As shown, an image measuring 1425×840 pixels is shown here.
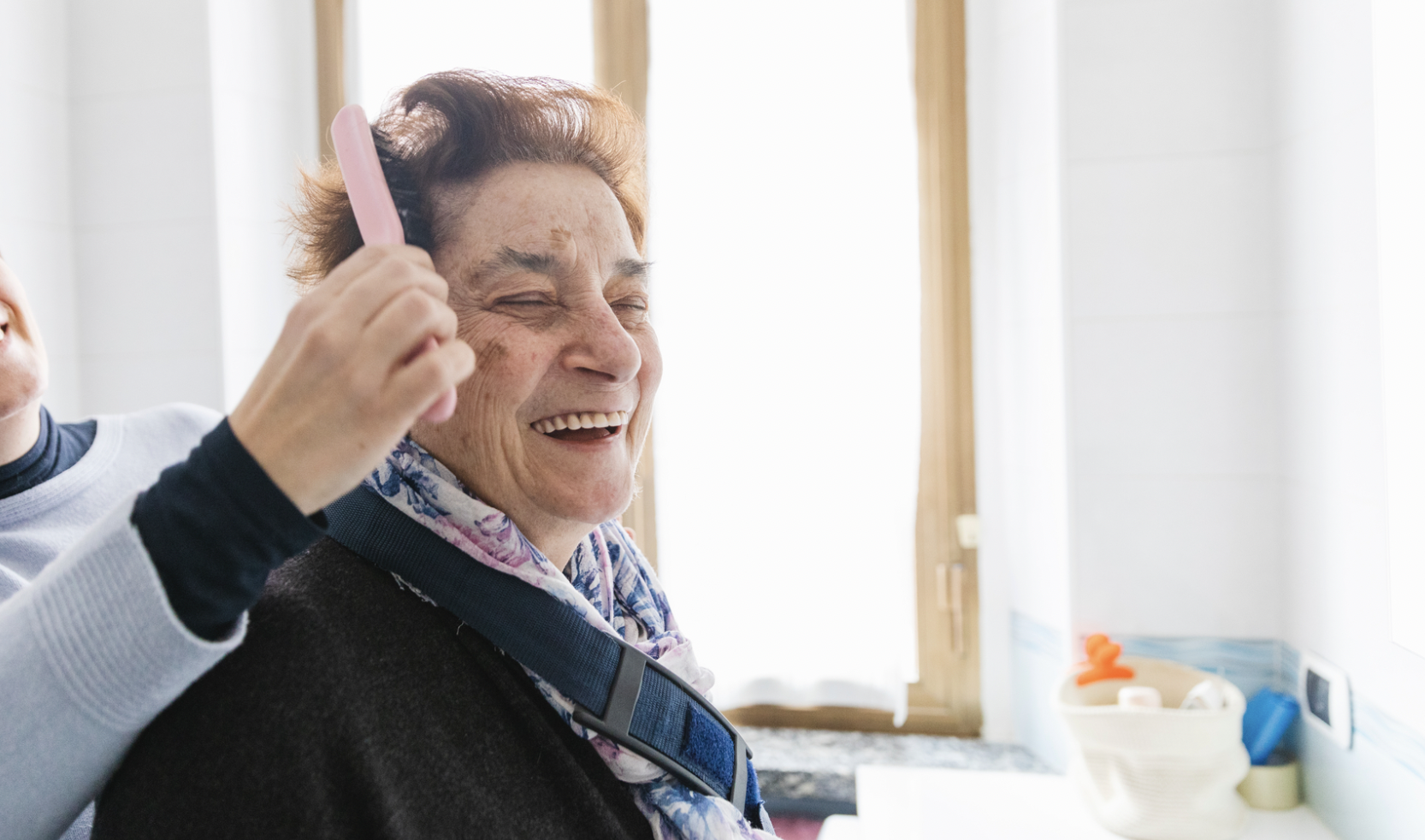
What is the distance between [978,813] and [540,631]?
1062 mm

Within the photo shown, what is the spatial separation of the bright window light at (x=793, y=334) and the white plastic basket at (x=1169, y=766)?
0.49 metres

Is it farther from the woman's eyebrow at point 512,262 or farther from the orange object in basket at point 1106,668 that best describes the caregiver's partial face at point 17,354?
the orange object in basket at point 1106,668

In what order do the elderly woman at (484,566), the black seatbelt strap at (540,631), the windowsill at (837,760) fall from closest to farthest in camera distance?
the elderly woman at (484,566) < the black seatbelt strap at (540,631) < the windowsill at (837,760)

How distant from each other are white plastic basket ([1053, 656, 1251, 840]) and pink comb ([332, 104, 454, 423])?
118cm

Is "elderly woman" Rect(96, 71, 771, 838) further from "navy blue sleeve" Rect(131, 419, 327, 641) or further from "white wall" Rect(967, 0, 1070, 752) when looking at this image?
"white wall" Rect(967, 0, 1070, 752)

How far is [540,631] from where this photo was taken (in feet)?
2.10

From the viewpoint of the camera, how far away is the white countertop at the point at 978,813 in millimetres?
1310

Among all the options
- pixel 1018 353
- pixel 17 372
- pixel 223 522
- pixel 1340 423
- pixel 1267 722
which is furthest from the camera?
pixel 1018 353

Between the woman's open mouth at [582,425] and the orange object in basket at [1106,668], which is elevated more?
the woman's open mouth at [582,425]

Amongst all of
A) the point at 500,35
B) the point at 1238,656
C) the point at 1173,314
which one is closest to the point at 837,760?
the point at 1238,656

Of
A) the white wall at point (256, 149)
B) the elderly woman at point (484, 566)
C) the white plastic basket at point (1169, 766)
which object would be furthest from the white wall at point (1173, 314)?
the white wall at point (256, 149)

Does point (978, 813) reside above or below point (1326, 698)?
below

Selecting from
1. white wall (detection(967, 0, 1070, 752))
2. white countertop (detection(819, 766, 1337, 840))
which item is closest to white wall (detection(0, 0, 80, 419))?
white countertop (detection(819, 766, 1337, 840))

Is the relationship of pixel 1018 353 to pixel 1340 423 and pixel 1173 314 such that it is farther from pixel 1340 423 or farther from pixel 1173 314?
pixel 1340 423
